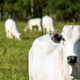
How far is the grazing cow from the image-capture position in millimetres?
5469

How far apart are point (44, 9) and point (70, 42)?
43.6 meters

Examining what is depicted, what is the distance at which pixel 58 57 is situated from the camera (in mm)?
6000

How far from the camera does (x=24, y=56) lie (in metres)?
13.2

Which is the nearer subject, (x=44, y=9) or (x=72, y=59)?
(x=72, y=59)

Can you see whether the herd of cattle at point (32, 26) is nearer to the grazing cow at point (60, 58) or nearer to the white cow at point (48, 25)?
the white cow at point (48, 25)

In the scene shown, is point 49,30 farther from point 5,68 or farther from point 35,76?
point 35,76

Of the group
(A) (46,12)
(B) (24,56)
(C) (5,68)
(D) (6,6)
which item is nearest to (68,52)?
(C) (5,68)

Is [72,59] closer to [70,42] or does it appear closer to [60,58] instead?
[70,42]

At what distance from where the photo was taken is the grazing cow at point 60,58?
547 centimetres

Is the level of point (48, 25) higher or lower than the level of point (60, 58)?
higher

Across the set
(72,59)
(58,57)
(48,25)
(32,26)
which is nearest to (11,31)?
(48,25)

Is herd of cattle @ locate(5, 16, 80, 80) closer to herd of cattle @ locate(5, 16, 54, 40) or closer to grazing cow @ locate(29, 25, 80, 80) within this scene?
grazing cow @ locate(29, 25, 80, 80)

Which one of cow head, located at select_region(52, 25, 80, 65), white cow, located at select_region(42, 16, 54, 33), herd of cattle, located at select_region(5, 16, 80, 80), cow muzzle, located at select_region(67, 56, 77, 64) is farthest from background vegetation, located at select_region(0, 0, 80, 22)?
cow muzzle, located at select_region(67, 56, 77, 64)

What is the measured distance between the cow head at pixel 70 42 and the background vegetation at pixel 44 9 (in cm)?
4046
